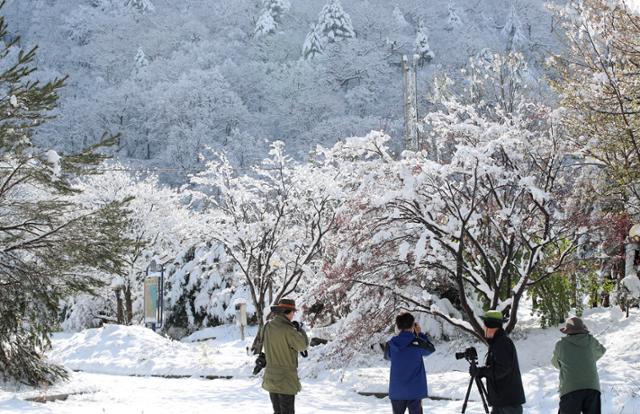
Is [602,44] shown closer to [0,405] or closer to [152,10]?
[0,405]

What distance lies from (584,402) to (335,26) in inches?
3100

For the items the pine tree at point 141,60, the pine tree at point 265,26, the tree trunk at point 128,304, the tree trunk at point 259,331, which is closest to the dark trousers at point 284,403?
the tree trunk at point 259,331

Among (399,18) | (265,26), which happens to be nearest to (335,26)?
(399,18)

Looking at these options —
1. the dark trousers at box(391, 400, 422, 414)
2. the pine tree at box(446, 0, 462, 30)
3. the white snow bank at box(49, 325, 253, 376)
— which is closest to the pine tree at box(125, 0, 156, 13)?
the pine tree at box(446, 0, 462, 30)

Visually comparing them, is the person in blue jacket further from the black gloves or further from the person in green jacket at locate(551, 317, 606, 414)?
the person in green jacket at locate(551, 317, 606, 414)

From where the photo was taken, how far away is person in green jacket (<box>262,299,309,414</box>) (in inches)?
267

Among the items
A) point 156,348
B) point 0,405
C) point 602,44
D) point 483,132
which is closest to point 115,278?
point 156,348

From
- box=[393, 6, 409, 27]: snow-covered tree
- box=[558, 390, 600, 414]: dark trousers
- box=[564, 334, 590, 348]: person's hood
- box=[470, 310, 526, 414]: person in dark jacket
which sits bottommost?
box=[558, 390, 600, 414]: dark trousers

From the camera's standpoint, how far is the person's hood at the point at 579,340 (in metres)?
6.55

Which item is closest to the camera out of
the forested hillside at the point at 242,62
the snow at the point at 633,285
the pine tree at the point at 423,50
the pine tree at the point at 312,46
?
the snow at the point at 633,285

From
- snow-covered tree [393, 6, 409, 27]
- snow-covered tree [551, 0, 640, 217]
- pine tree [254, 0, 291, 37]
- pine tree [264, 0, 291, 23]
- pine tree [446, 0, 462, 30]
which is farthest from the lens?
pine tree [264, 0, 291, 23]

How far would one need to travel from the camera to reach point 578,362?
6.49 metres

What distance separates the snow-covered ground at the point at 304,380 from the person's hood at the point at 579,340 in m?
1.95

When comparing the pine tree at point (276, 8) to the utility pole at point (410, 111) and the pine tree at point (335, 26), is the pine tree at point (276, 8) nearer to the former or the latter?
the pine tree at point (335, 26)
